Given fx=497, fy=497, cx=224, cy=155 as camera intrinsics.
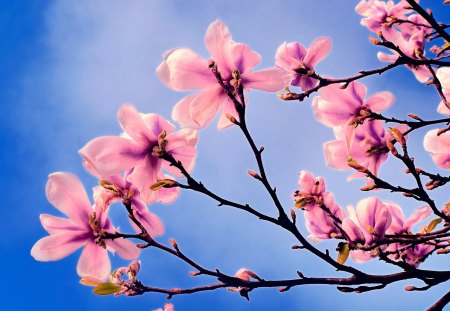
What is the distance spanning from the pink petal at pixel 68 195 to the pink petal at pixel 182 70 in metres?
0.68

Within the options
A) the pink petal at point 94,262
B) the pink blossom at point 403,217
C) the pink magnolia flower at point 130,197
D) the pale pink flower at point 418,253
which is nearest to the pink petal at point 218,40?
the pink magnolia flower at point 130,197

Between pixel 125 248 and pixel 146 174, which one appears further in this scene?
pixel 125 248

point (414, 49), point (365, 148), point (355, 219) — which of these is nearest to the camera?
point (355, 219)

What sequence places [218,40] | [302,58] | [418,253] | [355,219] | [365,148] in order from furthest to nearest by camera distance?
[302,58] < [418,253] < [365,148] < [355,219] < [218,40]

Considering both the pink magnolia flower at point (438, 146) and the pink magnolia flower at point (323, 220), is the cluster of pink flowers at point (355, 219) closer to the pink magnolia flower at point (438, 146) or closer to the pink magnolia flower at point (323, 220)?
the pink magnolia flower at point (323, 220)

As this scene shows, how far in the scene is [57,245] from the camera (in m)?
2.34

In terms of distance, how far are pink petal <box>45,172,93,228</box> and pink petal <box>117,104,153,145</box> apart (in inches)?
15.9

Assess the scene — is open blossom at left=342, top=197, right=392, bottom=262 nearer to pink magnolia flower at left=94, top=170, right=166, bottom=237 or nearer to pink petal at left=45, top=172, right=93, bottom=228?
pink magnolia flower at left=94, top=170, right=166, bottom=237

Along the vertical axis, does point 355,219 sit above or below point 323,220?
below

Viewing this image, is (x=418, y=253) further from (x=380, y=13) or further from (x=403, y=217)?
(x=380, y=13)

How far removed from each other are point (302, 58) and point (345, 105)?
0.45m

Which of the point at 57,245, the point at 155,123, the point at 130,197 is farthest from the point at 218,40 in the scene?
the point at 57,245

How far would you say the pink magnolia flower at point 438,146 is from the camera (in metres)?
2.93

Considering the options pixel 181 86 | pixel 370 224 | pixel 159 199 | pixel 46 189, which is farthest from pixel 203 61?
pixel 370 224
